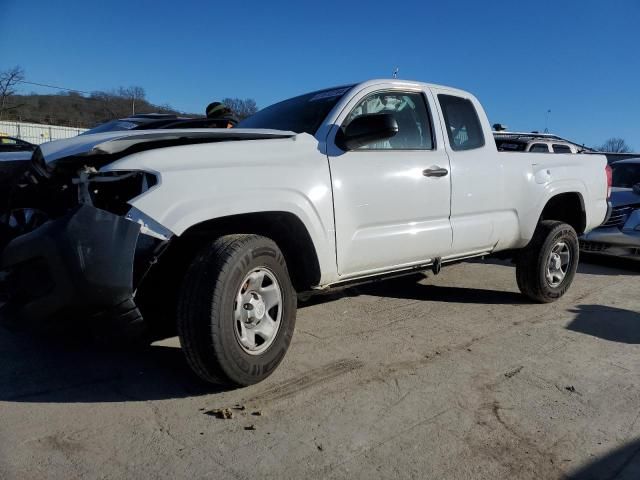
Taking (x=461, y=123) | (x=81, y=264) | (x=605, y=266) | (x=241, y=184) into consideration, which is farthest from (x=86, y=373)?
(x=605, y=266)

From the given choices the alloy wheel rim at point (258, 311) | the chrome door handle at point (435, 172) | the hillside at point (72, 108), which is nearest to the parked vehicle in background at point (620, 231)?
the chrome door handle at point (435, 172)

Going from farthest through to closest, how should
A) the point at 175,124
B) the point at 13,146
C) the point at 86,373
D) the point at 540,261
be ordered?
the point at 13,146 < the point at 175,124 < the point at 540,261 < the point at 86,373

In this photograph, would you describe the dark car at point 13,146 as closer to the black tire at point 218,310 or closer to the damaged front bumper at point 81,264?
the damaged front bumper at point 81,264

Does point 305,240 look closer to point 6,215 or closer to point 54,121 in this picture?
point 6,215

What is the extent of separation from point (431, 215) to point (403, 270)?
1.61ft

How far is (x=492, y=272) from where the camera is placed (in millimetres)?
7180

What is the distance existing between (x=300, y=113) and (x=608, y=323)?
11.0ft

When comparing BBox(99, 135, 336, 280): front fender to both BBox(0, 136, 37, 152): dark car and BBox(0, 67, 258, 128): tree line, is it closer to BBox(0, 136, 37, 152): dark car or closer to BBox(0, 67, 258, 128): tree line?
BBox(0, 136, 37, 152): dark car

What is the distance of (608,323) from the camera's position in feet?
16.5

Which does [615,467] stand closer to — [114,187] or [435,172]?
[435,172]

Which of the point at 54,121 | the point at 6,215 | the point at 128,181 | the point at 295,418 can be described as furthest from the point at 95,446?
the point at 54,121

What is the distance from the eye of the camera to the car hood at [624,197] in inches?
317

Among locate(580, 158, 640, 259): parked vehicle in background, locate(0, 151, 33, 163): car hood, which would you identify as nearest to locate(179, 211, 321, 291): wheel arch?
locate(0, 151, 33, 163): car hood

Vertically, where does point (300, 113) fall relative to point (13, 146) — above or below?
below
